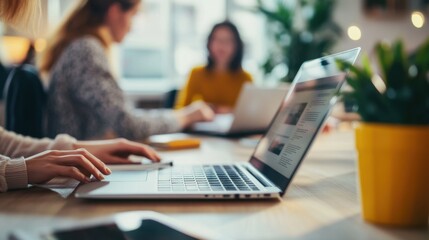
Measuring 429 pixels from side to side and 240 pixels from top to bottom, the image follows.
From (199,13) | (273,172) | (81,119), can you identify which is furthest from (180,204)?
(199,13)

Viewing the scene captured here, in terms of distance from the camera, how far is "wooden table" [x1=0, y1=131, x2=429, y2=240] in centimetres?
57

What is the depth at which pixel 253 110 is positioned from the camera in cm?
172

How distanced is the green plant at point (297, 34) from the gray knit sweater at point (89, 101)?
2.72m

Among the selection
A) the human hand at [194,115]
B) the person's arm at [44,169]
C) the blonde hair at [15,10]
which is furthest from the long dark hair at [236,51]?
the person's arm at [44,169]

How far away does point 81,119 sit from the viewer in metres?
1.78

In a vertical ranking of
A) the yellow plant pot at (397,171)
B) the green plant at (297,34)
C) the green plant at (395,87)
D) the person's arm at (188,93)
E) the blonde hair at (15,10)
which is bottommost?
the person's arm at (188,93)

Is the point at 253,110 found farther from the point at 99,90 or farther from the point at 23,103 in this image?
the point at 23,103

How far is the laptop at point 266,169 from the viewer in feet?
2.38

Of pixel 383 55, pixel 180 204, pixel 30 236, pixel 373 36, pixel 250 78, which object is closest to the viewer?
pixel 30 236

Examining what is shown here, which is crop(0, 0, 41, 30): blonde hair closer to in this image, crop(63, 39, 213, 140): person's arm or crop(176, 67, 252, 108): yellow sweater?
crop(63, 39, 213, 140): person's arm

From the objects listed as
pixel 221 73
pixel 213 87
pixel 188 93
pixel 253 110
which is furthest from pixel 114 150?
pixel 221 73

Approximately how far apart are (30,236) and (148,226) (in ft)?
0.37

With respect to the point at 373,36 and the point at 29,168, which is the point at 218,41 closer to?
the point at 373,36

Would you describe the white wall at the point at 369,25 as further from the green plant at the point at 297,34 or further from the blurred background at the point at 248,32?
the green plant at the point at 297,34
